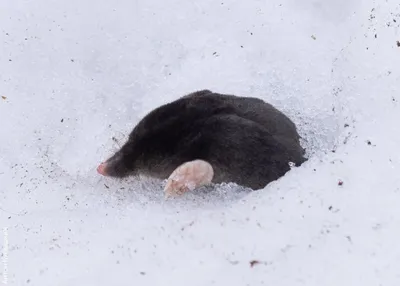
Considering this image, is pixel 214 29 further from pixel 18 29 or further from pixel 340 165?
pixel 340 165

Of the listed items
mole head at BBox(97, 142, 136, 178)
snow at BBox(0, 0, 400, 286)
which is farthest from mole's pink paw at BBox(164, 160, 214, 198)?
mole head at BBox(97, 142, 136, 178)

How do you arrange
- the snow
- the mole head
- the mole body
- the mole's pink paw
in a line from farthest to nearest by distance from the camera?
the mole head < the mole body < the mole's pink paw < the snow

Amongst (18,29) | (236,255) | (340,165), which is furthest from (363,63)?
(18,29)

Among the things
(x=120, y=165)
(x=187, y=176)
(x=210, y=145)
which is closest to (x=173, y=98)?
(x=120, y=165)

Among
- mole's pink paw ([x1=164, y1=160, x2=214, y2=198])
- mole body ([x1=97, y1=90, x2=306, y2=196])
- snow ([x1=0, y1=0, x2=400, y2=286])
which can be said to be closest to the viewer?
snow ([x1=0, y1=0, x2=400, y2=286])

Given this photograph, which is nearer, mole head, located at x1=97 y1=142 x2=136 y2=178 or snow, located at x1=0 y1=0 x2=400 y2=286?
snow, located at x1=0 y1=0 x2=400 y2=286

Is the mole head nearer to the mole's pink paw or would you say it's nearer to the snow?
the snow
